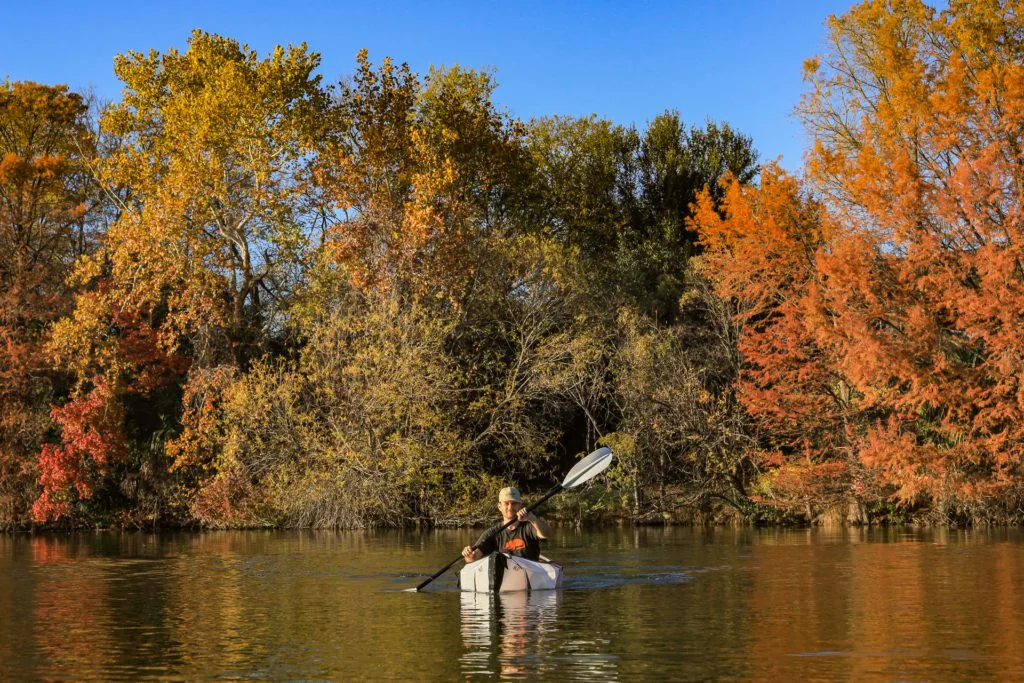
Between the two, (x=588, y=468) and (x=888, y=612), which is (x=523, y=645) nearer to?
(x=888, y=612)

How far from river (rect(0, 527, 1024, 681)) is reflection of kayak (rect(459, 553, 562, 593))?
0.23m

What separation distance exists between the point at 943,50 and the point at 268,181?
16337 millimetres

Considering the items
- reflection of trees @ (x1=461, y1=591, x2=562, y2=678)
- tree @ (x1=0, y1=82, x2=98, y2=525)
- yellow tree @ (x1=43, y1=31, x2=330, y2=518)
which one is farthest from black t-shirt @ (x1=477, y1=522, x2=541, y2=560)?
tree @ (x1=0, y1=82, x2=98, y2=525)

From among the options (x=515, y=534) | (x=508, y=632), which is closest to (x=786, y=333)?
(x=515, y=534)

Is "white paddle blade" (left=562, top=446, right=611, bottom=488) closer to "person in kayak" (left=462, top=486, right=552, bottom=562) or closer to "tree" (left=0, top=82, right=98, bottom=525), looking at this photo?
"person in kayak" (left=462, top=486, right=552, bottom=562)

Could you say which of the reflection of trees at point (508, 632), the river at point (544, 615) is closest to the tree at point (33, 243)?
the river at point (544, 615)

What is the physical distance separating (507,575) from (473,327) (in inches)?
661

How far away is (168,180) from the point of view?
3338 centimetres

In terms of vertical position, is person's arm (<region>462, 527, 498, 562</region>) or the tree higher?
the tree

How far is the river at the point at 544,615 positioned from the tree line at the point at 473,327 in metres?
4.86

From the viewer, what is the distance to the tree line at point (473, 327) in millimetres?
28516

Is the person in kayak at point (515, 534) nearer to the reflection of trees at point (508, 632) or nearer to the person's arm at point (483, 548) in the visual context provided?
the person's arm at point (483, 548)

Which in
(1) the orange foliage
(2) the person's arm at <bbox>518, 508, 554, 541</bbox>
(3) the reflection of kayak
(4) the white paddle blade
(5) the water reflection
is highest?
(1) the orange foliage

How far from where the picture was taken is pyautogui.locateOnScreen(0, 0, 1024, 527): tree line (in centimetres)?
2852
